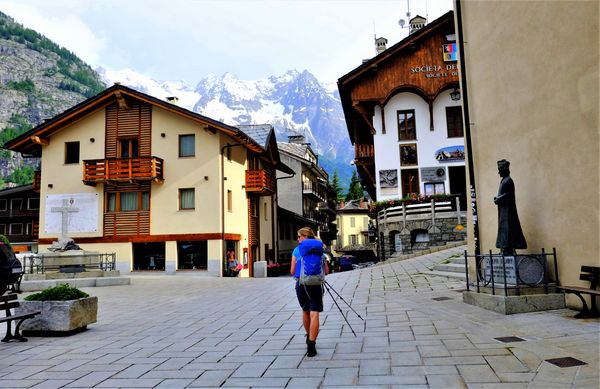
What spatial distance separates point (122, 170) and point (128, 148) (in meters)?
2.33

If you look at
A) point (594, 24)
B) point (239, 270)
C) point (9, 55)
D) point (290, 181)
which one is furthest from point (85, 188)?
point (9, 55)

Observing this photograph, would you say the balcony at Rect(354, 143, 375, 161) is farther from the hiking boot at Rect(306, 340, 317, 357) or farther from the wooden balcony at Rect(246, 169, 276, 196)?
the hiking boot at Rect(306, 340, 317, 357)

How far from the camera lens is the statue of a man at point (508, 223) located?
28.4ft

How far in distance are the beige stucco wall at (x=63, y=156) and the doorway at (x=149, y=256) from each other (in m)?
4.23

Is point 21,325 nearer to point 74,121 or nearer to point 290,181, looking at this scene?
point 74,121

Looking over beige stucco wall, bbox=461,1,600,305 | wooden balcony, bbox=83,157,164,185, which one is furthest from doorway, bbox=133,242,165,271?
beige stucco wall, bbox=461,1,600,305

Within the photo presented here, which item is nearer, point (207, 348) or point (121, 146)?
point (207, 348)

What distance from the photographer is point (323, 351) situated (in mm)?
6121

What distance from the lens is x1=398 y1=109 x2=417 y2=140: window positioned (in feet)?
98.1

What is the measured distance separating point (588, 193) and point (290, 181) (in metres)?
39.2

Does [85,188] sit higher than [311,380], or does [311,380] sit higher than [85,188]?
[85,188]

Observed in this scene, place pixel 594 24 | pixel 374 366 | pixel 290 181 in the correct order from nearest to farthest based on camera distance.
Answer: pixel 374 366 → pixel 594 24 → pixel 290 181

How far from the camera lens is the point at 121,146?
27078mm

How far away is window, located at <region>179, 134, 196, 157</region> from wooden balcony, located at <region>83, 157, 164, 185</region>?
4.75ft
